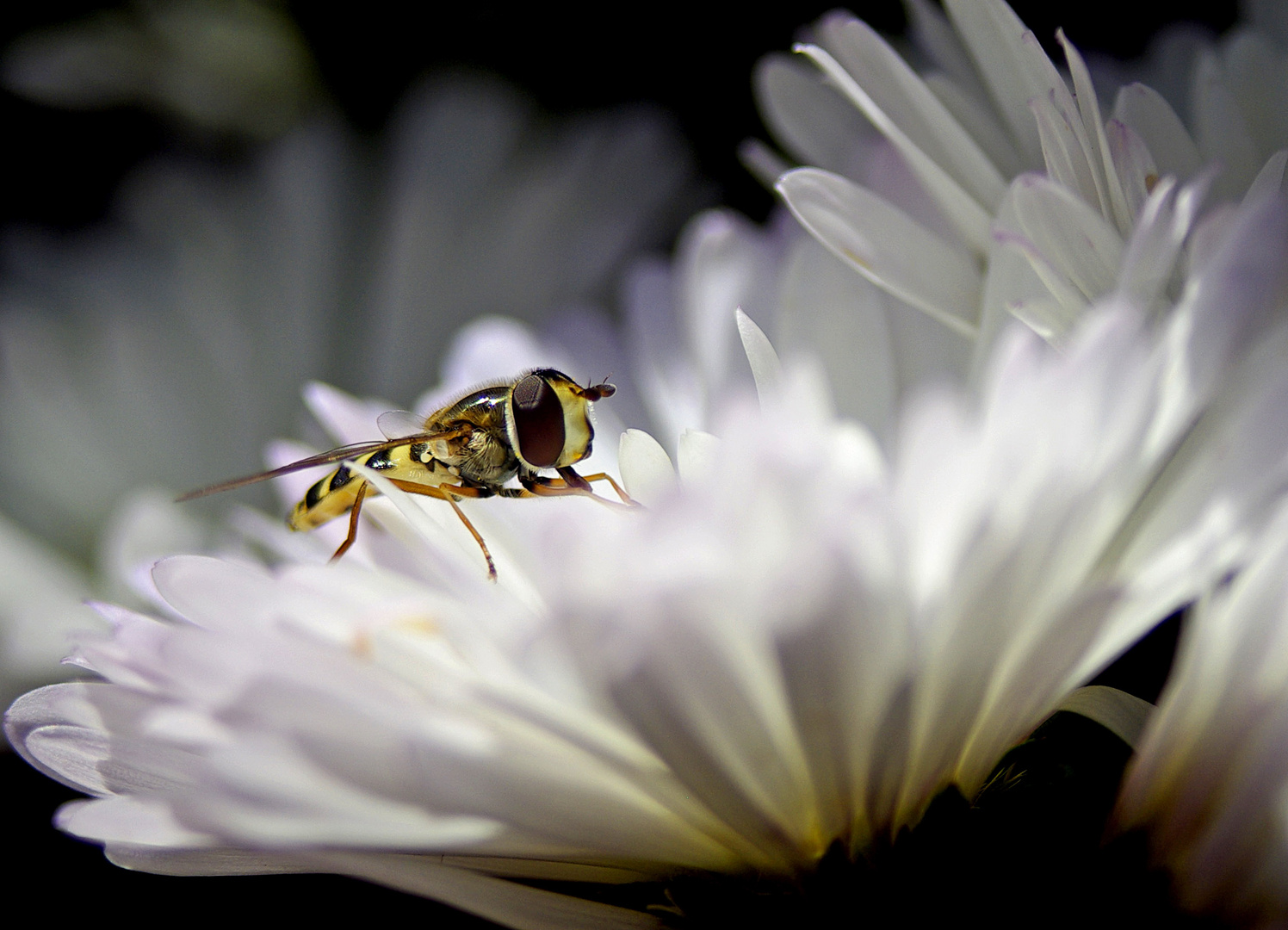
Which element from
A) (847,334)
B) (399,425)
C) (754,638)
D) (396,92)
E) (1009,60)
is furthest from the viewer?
(396,92)

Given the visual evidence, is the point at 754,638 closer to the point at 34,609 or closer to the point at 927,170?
the point at 927,170

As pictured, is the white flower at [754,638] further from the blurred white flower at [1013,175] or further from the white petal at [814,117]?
the white petal at [814,117]

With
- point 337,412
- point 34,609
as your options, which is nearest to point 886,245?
point 337,412

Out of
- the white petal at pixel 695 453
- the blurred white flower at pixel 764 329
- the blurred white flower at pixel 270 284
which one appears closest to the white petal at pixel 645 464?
the white petal at pixel 695 453

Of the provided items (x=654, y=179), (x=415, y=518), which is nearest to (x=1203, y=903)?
(x=415, y=518)

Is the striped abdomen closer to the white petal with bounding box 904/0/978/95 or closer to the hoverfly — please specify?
the hoverfly

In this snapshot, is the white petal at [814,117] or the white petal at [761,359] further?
the white petal at [814,117]

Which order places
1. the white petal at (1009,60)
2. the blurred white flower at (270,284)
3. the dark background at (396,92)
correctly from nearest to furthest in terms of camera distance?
the white petal at (1009,60) → the dark background at (396,92) → the blurred white flower at (270,284)
